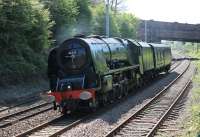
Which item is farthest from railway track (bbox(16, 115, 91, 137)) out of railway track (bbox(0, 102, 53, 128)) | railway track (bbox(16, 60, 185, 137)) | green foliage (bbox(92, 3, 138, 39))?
green foliage (bbox(92, 3, 138, 39))

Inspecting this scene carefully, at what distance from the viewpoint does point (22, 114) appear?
719 inches

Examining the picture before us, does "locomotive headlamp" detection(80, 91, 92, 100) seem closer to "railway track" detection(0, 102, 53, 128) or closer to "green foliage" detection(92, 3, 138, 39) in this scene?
"railway track" detection(0, 102, 53, 128)

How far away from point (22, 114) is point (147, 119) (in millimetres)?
5021

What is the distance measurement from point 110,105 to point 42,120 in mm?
4233

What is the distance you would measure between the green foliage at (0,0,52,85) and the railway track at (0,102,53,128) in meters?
6.31

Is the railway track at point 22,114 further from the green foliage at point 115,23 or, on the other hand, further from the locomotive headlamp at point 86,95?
the green foliage at point 115,23

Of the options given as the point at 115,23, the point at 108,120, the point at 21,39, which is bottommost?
the point at 108,120

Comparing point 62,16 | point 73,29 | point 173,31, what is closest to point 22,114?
point 62,16

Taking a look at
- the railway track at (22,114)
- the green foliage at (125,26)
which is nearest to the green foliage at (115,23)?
the green foliage at (125,26)

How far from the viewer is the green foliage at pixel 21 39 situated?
1034 inches

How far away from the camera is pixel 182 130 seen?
46.1 feet

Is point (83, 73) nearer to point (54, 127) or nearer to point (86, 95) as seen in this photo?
point (86, 95)

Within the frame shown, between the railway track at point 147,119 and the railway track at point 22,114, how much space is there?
3810 millimetres

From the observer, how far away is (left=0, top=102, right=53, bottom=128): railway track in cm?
1620
